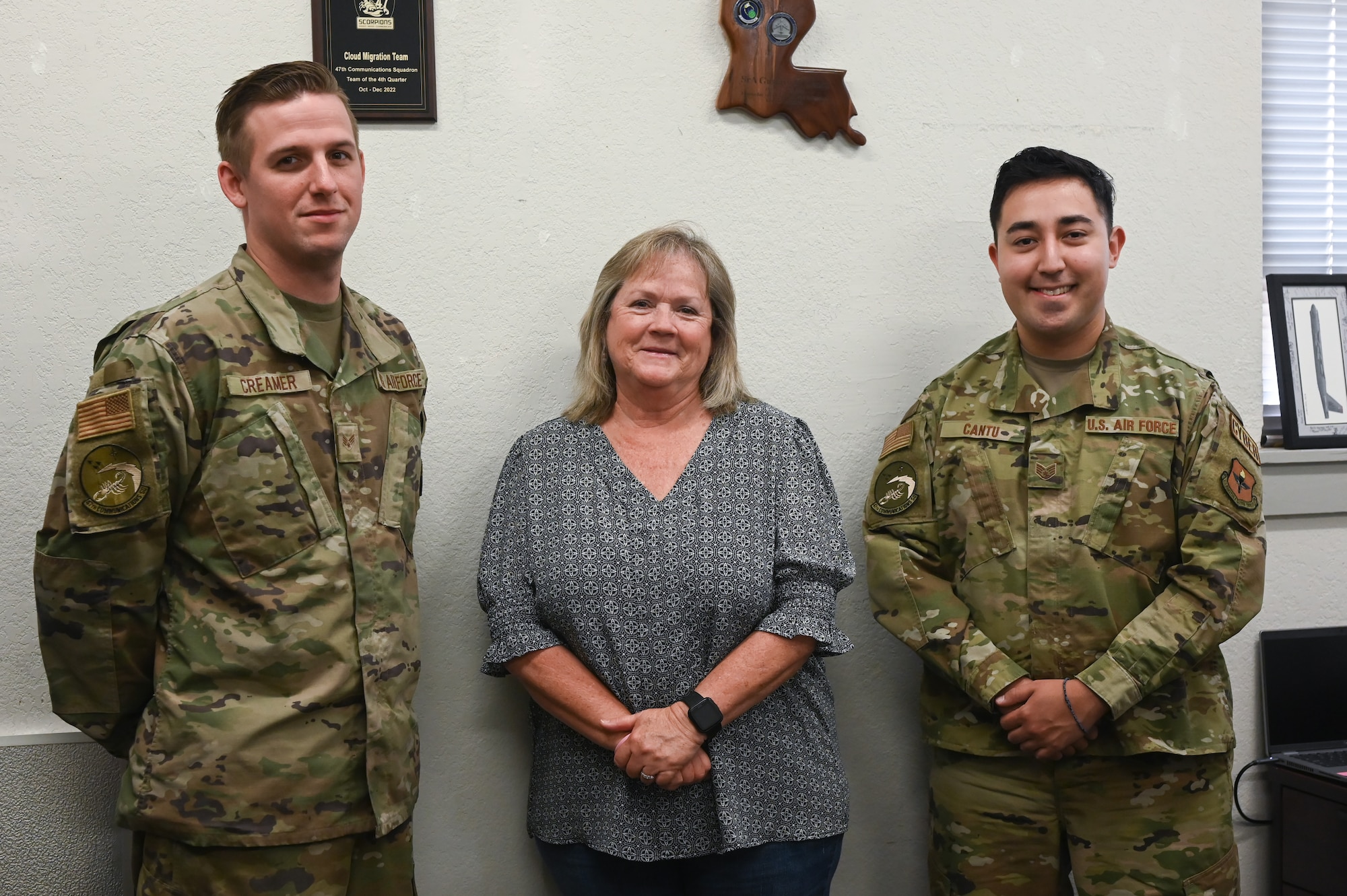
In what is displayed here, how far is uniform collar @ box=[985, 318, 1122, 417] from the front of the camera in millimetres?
1947

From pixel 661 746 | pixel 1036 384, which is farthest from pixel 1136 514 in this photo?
pixel 661 746

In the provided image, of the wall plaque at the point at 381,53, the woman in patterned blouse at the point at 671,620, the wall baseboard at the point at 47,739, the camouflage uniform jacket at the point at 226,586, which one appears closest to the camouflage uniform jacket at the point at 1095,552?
the woman in patterned blouse at the point at 671,620

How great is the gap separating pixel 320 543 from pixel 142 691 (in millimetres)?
349

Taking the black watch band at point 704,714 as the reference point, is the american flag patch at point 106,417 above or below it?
above

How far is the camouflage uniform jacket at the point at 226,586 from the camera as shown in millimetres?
1470

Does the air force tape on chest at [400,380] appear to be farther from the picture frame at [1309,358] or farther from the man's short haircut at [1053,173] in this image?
the picture frame at [1309,358]

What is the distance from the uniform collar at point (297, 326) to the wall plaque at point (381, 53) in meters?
A: 0.51

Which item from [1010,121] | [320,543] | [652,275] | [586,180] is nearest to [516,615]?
[320,543]

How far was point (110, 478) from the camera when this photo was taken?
145cm

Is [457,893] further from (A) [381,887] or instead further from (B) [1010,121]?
(B) [1010,121]

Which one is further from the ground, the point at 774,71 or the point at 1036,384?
the point at 774,71

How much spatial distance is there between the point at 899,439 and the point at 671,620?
0.63 metres

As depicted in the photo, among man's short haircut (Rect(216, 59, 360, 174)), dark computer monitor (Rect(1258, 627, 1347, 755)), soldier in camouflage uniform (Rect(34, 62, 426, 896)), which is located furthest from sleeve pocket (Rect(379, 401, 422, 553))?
dark computer monitor (Rect(1258, 627, 1347, 755))

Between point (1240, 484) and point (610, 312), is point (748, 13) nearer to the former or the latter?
point (610, 312)
